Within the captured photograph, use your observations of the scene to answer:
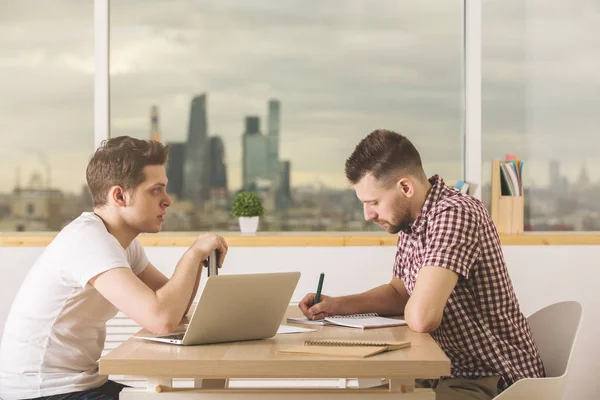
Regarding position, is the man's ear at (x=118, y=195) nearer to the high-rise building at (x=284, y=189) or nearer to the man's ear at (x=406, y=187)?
the man's ear at (x=406, y=187)

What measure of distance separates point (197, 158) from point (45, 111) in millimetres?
833

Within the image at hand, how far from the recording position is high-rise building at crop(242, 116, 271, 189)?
4383mm

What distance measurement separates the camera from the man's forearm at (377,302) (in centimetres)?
267

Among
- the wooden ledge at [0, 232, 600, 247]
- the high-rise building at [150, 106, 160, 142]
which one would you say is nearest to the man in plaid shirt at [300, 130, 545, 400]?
the wooden ledge at [0, 232, 600, 247]

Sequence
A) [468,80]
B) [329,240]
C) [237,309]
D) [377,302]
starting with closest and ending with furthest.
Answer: [237,309]
[377,302]
[329,240]
[468,80]

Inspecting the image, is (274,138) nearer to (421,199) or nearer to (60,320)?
(421,199)

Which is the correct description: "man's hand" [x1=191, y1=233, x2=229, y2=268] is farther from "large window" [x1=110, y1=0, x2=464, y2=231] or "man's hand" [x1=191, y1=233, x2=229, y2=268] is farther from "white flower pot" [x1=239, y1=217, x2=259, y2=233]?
"large window" [x1=110, y1=0, x2=464, y2=231]

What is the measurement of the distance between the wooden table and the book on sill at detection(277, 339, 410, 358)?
0.02 meters

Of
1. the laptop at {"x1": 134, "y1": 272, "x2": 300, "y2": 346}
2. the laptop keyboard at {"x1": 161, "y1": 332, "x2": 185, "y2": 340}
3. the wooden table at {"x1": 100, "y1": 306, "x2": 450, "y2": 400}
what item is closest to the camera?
the wooden table at {"x1": 100, "y1": 306, "x2": 450, "y2": 400}

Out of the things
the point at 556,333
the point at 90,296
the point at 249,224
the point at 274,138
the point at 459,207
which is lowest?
the point at 556,333

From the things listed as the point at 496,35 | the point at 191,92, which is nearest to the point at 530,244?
the point at 496,35

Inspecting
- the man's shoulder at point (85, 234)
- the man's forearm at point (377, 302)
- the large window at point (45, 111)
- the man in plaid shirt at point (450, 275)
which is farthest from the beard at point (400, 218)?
the large window at point (45, 111)

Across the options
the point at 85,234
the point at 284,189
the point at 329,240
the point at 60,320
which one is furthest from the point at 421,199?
the point at 284,189

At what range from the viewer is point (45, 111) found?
4.38 meters
